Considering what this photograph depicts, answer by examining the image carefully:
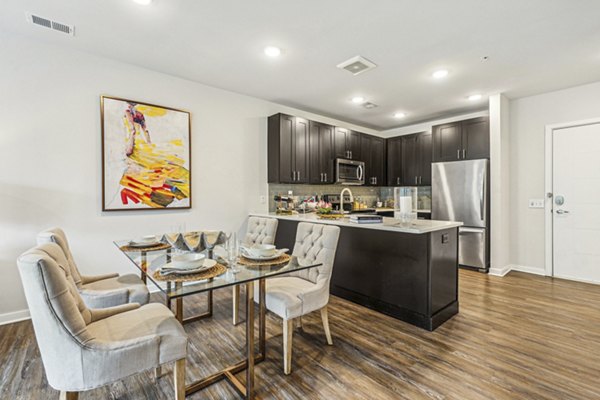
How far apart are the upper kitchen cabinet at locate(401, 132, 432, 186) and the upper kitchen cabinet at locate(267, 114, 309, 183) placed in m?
2.42

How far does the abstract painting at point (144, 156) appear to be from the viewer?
3127 millimetres

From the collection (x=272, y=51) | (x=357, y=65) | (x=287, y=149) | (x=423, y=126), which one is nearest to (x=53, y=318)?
(x=272, y=51)

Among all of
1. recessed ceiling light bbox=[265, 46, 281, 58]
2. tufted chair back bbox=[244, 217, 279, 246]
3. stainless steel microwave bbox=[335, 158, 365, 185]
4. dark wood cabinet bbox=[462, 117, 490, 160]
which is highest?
recessed ceiling light bbox=[265, 46, 281, 58]

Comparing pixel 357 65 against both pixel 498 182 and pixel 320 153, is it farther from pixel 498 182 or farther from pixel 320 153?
pixel 498 182

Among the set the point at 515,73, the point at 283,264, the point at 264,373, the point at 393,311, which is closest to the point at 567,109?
the point at 515,73

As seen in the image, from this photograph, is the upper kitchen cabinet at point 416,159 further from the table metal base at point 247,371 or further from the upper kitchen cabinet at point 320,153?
the table metal base at point 247,371

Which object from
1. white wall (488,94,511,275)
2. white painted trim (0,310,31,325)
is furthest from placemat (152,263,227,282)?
white wall (488,94,511,275)

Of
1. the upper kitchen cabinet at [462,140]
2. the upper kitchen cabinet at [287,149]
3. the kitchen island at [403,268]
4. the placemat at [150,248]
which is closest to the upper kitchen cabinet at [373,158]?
the upper kitchen cabinet at [462,140]

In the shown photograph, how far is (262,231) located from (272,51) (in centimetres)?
190

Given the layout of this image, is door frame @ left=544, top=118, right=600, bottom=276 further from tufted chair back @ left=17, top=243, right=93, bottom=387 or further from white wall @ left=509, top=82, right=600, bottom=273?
tufted chair back @ left=17, top=243, right=93, bottom=387

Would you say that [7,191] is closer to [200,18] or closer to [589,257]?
[200,18]

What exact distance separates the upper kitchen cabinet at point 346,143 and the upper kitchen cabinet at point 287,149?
2.47ft

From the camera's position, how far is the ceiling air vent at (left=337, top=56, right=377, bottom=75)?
315 cm

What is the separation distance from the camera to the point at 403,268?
2.72m
